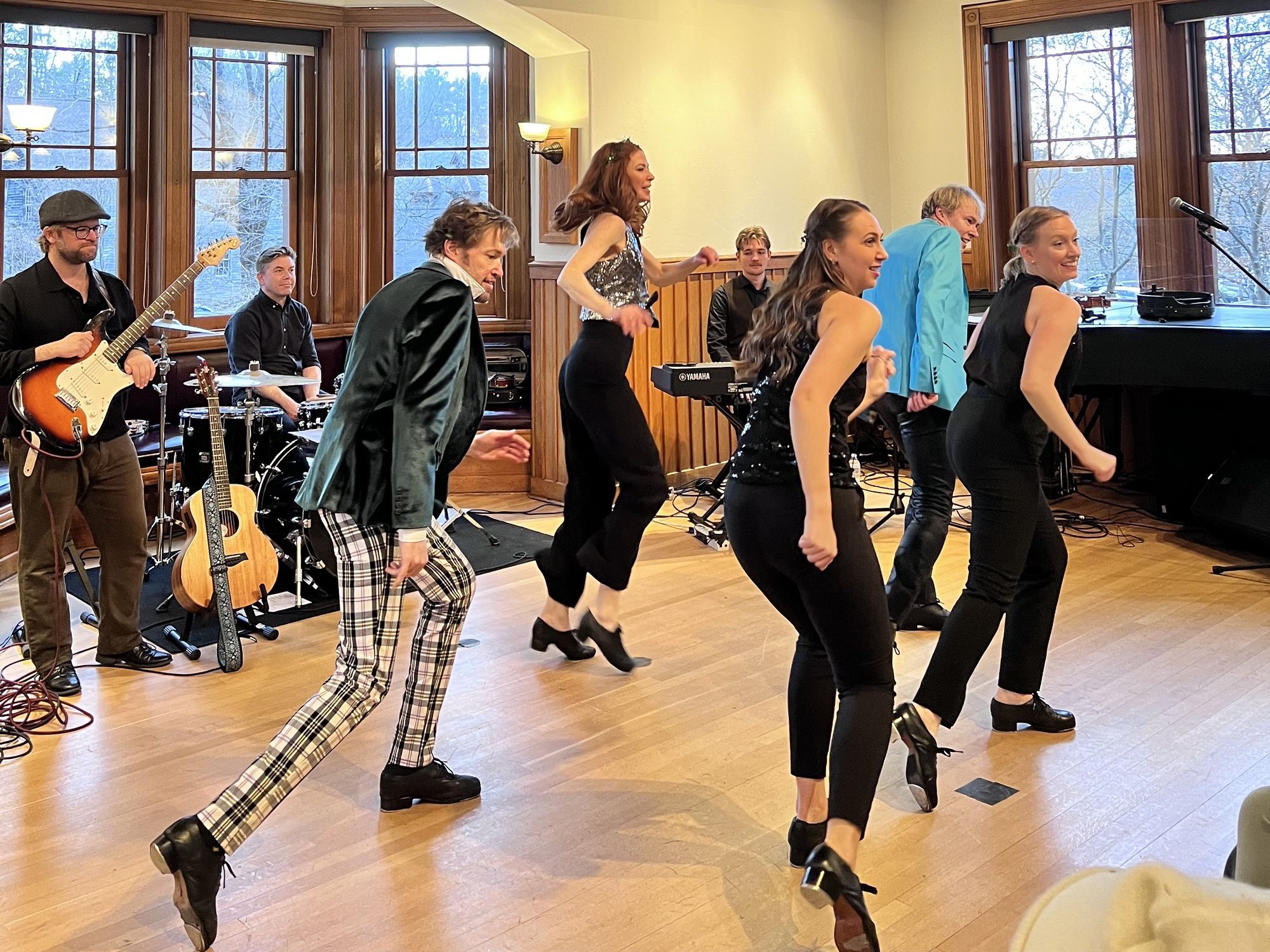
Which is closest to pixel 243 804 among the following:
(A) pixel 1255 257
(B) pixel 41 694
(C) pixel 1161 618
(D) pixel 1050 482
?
(B) pixel 41 694

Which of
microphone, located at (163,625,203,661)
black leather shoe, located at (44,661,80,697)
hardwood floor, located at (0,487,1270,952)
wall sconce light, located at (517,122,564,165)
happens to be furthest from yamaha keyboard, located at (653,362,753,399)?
black leather shoe, located at (44,661,80,697)

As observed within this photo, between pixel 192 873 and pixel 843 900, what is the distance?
1267 mm

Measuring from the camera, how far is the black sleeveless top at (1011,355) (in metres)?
3.19

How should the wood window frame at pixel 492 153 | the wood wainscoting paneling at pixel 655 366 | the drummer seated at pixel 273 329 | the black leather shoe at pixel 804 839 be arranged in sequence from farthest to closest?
the wood window frame at pixel 492 153 < the wood wainscoting paneling at pixel 655 366 < the drummer seated at pixel 273 329 < the black leather shoe at pixel 804 839

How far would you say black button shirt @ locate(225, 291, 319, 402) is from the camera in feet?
19.0

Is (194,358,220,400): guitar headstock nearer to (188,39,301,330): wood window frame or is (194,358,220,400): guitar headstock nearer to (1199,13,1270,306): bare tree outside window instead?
(188,39,301,330): wood window frame

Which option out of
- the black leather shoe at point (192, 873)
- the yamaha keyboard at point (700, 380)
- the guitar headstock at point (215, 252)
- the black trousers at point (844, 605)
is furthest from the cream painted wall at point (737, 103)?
the black leather shoe at point (192, 873)

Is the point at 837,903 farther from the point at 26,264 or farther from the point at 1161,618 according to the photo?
the point at 26,264

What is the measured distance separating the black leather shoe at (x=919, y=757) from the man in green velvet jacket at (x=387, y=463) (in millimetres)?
1170

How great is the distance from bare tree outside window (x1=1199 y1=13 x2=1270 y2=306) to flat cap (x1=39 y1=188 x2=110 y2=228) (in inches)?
241

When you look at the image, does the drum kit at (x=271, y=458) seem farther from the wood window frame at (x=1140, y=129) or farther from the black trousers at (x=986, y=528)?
the wood window frame at (x=1140, y=129)

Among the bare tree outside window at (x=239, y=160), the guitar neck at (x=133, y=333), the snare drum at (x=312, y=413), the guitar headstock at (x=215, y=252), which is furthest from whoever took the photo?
the bare tree outside window at (x=239, y=160)

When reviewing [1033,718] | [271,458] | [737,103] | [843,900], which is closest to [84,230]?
[271,458]

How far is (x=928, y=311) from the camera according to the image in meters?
4.28
